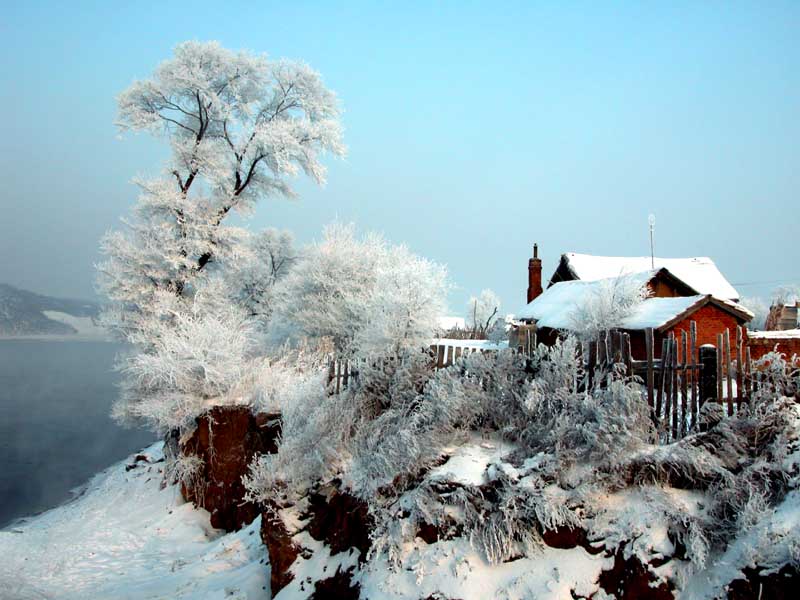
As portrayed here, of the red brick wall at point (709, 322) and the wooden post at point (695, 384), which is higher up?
the red brick wall at point (709, 322)

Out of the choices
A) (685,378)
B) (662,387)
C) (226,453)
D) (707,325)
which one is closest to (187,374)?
(226,453)

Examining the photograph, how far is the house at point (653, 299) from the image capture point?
18.3 m

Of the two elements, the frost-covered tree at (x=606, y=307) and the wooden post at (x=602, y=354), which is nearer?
the wooden post at (x=602, y=354)

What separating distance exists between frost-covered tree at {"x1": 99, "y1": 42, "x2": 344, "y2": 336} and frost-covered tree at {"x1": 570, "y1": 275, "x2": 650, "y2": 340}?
1152 cm

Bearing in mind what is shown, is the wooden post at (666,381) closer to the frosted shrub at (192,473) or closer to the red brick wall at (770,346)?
the frosted shrub at (192,473)

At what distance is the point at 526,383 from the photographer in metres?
8.66

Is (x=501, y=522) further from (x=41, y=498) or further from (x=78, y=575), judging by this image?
(x=41, y=498)

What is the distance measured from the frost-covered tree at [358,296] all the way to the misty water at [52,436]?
661cm

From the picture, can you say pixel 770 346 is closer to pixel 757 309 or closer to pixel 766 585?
pixel 766 585

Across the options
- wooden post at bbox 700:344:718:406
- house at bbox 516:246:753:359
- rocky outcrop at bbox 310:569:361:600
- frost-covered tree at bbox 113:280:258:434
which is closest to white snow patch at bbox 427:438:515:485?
rocky outcrop at bbox 310:569:361:600

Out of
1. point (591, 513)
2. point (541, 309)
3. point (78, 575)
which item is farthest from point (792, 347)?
point (78, 575)

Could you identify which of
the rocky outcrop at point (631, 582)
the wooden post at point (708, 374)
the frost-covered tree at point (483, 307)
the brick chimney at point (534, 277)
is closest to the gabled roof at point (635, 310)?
the brick chimney at point (534, 277)

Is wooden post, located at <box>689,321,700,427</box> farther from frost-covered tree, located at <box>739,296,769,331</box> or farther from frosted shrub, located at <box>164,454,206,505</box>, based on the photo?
frost-covered tree, located at <box>739,296,769,331</box>

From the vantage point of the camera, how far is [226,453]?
536 inches
